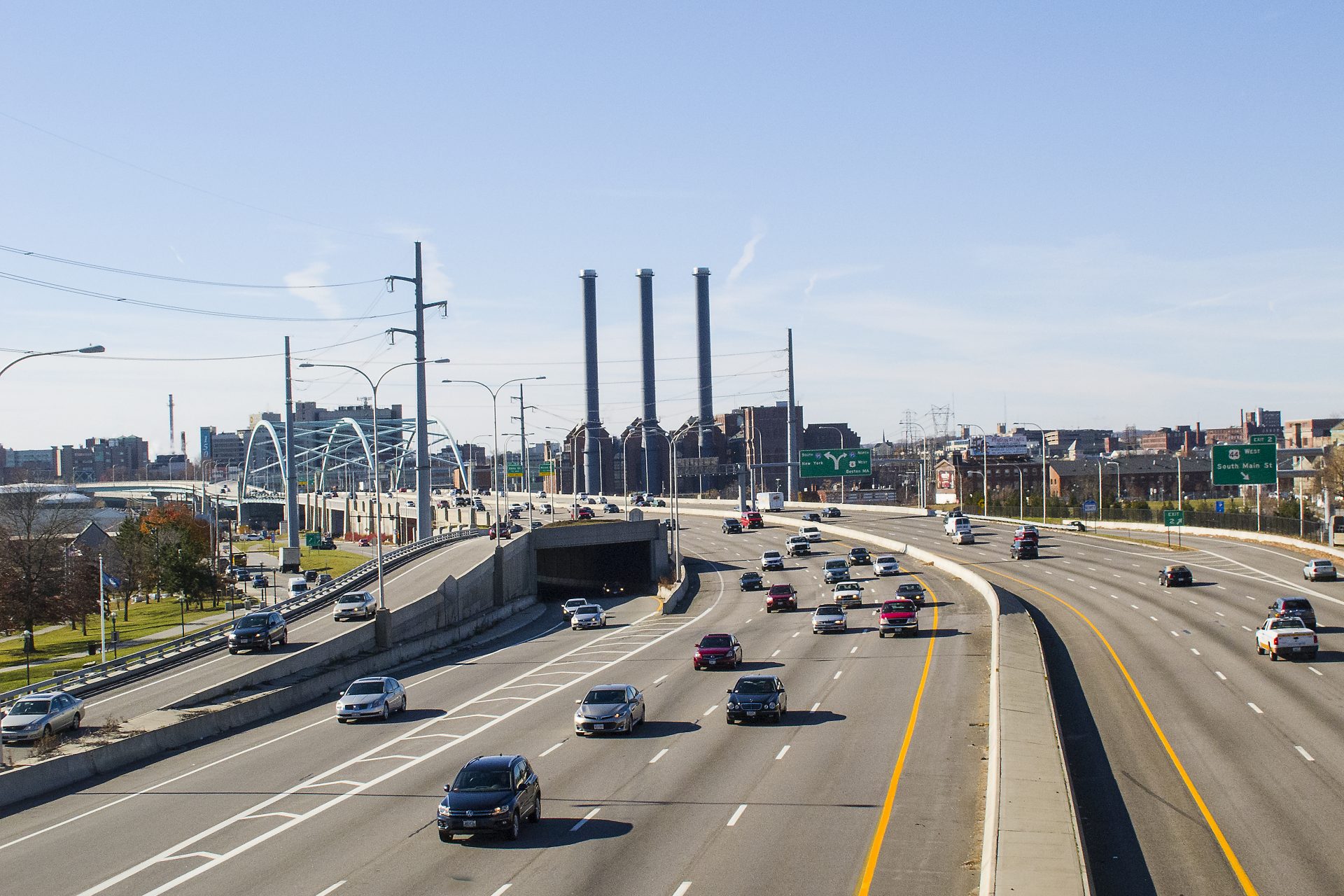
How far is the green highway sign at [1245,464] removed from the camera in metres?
77.7

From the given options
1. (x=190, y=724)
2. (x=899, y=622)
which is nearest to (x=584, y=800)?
(x=190, y=724)

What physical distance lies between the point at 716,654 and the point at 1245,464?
52.5 metres

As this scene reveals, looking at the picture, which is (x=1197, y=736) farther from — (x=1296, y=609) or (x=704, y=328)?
(x=704, y=328)

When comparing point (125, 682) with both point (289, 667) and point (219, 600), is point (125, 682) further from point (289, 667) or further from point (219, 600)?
point (219, 600)

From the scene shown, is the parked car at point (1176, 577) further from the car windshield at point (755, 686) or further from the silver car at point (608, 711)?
the silver car at point (608, 711)

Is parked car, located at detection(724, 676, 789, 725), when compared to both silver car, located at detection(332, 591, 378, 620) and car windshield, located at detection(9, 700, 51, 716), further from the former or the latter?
silver car, located at detection(332, 591, 378, 620)

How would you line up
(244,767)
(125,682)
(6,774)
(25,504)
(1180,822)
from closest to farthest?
(1180,822) < (6,774) < (244,767) < (125,682) < (25,504)

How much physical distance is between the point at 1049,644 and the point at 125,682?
33979 millimetres

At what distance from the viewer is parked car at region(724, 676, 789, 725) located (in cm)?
2995

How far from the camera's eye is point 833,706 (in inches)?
1280

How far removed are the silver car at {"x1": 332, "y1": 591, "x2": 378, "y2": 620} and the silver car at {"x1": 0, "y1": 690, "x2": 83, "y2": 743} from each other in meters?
22.1

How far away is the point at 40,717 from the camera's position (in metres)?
32.1

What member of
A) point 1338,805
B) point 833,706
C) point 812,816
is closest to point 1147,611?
point 833,706

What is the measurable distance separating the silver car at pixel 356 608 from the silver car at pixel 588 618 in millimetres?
10422
